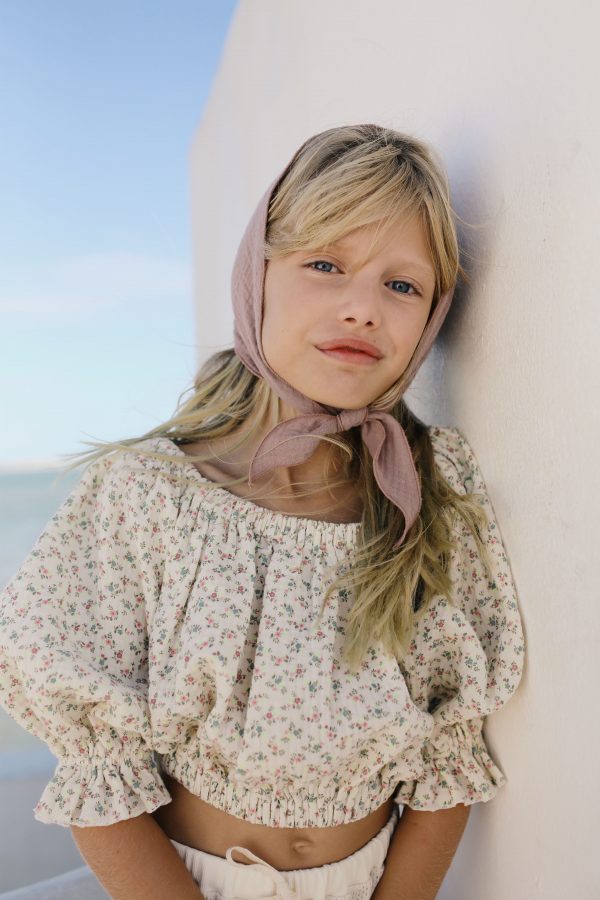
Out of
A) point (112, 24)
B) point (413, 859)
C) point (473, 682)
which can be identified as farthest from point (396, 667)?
point (112, 24)

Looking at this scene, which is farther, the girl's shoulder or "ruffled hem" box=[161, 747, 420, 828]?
the girl's shoulder

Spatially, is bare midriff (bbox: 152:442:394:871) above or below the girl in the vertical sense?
below

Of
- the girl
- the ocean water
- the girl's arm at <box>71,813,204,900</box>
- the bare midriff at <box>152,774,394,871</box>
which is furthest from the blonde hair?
the ocean water

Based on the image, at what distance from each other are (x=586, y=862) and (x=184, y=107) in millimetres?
7255

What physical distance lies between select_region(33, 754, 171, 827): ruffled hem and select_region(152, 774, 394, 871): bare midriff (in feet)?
0.28

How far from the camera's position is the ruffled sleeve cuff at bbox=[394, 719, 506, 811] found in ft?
3.89

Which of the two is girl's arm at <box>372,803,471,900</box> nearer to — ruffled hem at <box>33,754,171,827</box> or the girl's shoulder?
ruffled hem at <box>33,754,171,827</box>

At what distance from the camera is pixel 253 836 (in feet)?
3.75

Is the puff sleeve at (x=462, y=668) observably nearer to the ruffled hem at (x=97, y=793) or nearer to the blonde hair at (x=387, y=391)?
the blonde hair at (x=387, y=391)

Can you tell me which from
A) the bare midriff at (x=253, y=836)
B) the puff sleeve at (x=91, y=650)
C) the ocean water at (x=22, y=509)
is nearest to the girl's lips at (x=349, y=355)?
the puff sleeve at (x=91, y=650)

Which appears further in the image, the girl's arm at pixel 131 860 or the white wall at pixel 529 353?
the girl's arm at pixel 131 860

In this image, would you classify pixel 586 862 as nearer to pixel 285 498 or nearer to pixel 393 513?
pixel 393 513

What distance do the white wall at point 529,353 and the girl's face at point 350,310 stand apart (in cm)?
12

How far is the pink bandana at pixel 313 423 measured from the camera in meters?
1.18
